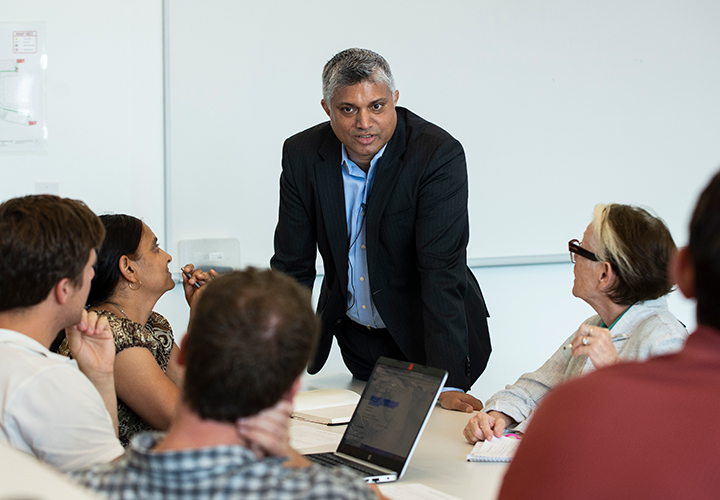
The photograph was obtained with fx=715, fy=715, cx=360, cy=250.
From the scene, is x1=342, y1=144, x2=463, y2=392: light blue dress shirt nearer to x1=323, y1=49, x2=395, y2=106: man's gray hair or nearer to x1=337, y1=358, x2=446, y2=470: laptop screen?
x1=323, y1=49, x2=395, y2=106: man's gray hair

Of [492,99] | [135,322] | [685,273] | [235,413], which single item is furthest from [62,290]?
[492,99]

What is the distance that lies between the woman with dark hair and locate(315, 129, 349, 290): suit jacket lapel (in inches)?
22.2

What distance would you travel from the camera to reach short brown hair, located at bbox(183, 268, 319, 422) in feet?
2.92

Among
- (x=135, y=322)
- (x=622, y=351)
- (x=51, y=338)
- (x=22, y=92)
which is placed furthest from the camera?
(x=22, y=92)

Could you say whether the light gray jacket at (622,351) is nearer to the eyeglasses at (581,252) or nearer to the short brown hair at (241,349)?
the eyeglasses at (581,252)

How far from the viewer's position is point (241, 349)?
34.9 inches

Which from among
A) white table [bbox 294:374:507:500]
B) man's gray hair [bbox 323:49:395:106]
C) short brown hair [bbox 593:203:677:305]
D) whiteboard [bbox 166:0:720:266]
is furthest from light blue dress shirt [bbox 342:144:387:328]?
whiteboard [bbox 166:0:720:266]

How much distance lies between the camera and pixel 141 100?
10.3 ft

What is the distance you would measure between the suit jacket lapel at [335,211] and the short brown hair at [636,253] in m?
0.86

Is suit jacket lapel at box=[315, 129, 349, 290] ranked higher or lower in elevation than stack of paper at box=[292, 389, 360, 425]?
higher

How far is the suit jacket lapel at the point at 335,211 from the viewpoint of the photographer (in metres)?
2.42

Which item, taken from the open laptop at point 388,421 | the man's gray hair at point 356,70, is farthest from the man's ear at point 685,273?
the man's gray hair at point 356,70

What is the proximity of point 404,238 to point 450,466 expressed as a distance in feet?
3.09

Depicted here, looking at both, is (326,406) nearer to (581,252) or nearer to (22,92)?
(581,252)
